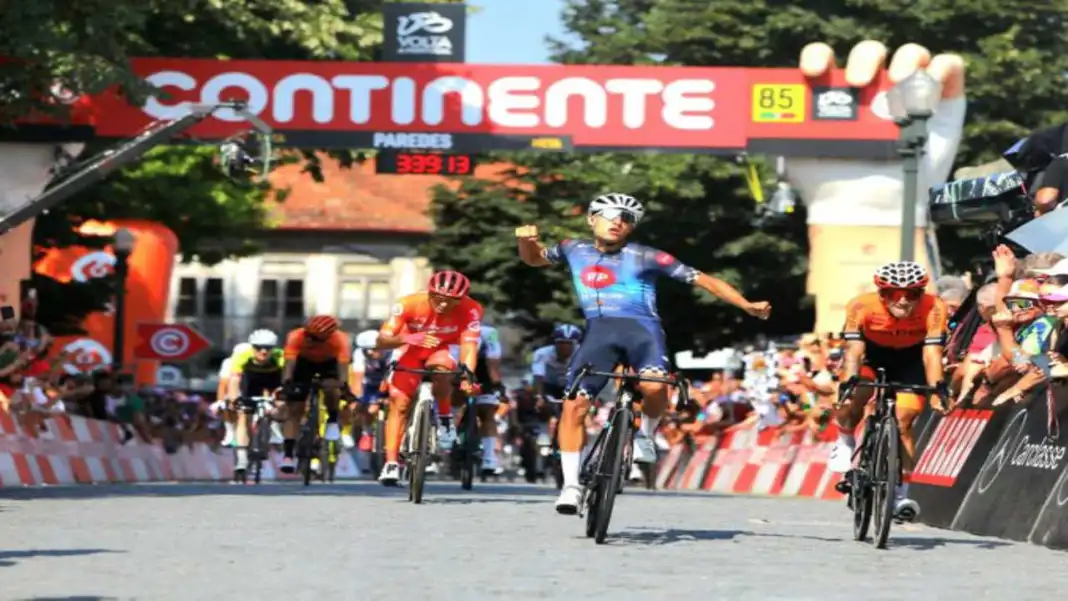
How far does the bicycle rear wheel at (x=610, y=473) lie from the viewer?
1381 cm

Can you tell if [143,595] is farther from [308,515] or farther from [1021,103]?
[1021,103]

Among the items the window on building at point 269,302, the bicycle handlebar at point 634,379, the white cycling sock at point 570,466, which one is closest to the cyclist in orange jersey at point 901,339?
the bicycle handlebar at point 634,379

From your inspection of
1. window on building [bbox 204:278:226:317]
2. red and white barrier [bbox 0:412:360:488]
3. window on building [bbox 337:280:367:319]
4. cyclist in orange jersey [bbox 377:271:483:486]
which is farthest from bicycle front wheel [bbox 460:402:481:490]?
window on building [bbox 204:278:226:317]

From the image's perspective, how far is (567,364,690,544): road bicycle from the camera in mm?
13844

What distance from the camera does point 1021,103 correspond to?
161 ft

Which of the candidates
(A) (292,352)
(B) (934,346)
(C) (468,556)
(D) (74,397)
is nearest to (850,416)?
(B) (934,346)

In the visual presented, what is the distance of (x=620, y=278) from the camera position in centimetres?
1462

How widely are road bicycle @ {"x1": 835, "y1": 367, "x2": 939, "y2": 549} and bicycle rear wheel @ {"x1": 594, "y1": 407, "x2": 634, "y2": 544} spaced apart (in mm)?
1346

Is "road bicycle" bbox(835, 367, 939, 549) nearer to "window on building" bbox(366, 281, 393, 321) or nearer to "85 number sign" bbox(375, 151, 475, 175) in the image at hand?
"85 number sign" bbox(375, 151, 475, 175)

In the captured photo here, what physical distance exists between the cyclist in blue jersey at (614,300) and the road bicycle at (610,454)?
108mm

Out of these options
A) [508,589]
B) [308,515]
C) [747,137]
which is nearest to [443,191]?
[747,137]

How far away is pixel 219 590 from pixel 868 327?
5341mm

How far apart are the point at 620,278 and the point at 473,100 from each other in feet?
59.7

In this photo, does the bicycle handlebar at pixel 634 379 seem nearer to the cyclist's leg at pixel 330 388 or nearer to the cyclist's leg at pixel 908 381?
the cyclist's leg at pixel 908 381
